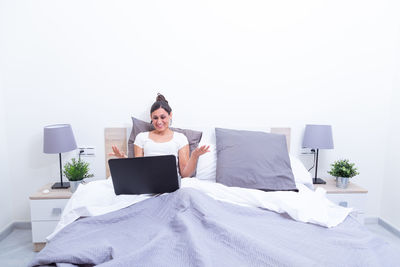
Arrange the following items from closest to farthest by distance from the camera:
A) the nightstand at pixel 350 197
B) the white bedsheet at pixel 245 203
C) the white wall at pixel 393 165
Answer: the white bedsheet at pixel 245 203 < the nightstand at pixel 350 197 < the white wall at pixel 393 165

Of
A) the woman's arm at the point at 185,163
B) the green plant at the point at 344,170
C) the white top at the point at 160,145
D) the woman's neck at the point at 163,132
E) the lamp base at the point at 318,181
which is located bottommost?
the lamp base at the point at 318,181

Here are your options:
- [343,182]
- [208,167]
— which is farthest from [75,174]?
[343,182]

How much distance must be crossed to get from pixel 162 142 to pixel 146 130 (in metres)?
0.21

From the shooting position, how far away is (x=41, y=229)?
2.01 meters

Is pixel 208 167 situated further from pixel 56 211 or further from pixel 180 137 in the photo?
pixel 56 211

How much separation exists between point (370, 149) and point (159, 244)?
7.90 ft

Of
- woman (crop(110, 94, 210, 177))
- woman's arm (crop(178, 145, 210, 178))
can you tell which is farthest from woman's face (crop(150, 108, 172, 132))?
woman's arm (crop(178, 145, 210, 178))

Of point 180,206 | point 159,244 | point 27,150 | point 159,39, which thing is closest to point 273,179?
point 180,206

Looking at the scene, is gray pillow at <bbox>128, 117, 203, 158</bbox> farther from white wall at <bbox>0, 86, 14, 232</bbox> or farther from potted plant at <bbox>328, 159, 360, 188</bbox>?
potted plant at <bbox>328, 159, 360, 188</bbox>

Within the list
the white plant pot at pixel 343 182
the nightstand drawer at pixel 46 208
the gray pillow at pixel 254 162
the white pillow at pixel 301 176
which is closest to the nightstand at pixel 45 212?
the nightstand drawer at pixel 46 208

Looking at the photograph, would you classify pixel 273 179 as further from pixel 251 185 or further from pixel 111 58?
pixel 111 58

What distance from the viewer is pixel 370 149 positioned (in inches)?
99.9

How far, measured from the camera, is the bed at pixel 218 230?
3.14ft

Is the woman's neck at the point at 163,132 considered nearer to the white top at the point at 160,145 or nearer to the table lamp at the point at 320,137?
the white top at the point at 160,145
